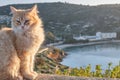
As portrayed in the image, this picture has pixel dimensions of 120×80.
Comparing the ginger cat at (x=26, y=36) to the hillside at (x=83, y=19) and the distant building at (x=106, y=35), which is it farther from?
the hillside at (x=83, y=19)

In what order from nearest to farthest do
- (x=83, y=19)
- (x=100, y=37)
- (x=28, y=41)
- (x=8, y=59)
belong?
(x=8, y=59), (x=28, y=41), (x=100, y=37), (x=83, y=19)

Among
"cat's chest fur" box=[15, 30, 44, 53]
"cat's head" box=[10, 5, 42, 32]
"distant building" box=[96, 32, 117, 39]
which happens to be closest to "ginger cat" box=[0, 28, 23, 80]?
"cat's chest fur" box=[15, 30, 44, 53]

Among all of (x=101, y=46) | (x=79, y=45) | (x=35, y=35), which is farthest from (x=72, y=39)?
(x=35, y=35)

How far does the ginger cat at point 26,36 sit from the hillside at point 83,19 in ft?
67.2

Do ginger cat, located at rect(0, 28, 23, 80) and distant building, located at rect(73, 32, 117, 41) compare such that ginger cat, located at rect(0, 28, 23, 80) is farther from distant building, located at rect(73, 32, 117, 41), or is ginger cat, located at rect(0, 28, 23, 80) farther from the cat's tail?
distant building, located at rect(73, 32, 117, 41)

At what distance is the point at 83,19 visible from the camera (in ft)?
112

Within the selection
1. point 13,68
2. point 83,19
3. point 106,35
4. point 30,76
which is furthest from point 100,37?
point 13,68

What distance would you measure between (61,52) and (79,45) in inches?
59.2

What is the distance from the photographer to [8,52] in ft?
16.5

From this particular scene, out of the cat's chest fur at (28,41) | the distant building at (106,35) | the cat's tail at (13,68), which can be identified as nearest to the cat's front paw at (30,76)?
the cat's tail at (13,68)

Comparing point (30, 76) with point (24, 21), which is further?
point (30, 76)

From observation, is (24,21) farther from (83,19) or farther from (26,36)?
(83,19)

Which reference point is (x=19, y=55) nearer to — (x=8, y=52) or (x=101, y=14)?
(x=8, y=52)

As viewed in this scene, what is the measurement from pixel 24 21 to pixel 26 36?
246 millimetres
